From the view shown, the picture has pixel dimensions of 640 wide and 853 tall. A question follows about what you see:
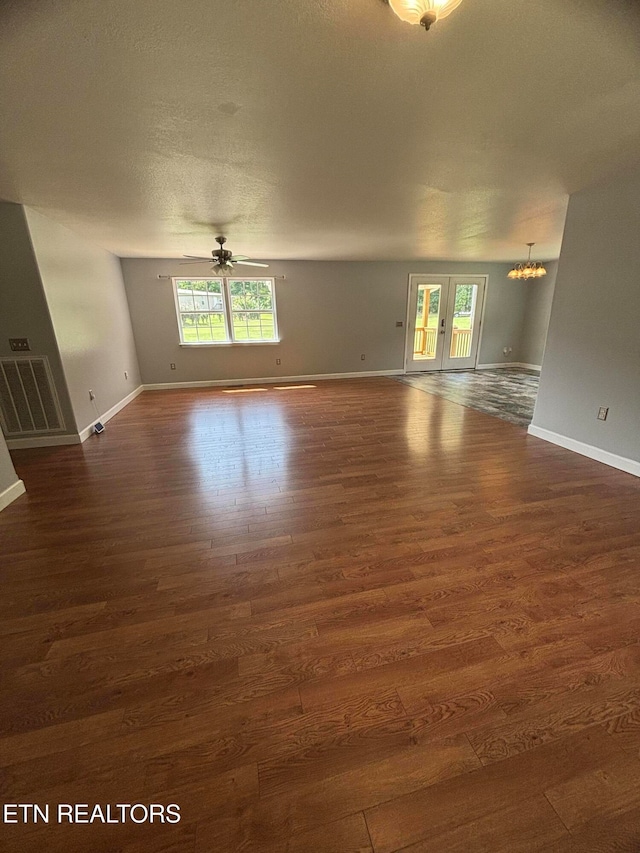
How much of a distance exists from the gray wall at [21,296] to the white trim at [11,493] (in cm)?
141

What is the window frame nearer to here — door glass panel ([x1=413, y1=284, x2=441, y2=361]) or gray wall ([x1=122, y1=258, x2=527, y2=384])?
gray wall ([x1=122, y1=258, x2=527, y2=384])

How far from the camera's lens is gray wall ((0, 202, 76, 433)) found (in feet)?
10.4

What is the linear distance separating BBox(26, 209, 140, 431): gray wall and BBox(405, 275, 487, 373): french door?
18.3 ft

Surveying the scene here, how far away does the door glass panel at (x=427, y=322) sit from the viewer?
7254 mm

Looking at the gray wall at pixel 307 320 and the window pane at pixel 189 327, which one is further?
the window pane at pixel 189 327

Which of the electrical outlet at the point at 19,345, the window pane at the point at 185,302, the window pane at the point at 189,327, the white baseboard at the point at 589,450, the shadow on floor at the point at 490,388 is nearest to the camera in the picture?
the white baseboard at the point at 589,450

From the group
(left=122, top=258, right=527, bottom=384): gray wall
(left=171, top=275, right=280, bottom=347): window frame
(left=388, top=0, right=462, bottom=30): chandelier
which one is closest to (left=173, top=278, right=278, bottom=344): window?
(left=171, top=275, right=280, bottom=347): window frame

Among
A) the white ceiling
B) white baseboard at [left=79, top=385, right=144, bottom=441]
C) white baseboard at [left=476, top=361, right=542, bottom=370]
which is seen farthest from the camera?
white baseboard at [left=476, top=361, right=542, bottom=370]

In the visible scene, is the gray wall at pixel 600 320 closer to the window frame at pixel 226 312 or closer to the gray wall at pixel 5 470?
the window frame at pixel 226 312

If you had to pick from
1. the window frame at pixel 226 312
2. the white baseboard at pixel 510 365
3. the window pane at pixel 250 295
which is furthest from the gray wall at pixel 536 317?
the window pane at pixel 250 295

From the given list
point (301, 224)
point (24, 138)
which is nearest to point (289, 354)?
point (301, 224)

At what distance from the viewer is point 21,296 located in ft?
11.0

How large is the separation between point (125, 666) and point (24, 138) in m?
2.85

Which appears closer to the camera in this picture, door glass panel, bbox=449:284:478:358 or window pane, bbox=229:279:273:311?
window pane, bbox=229:279:273:311
